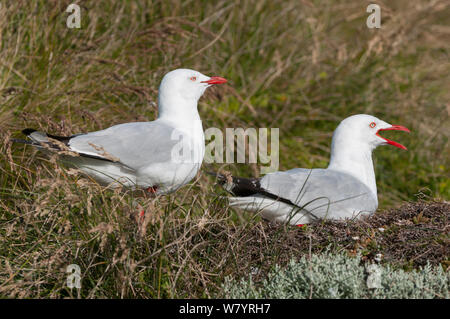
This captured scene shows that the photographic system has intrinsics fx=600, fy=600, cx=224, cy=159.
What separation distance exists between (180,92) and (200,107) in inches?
74.4

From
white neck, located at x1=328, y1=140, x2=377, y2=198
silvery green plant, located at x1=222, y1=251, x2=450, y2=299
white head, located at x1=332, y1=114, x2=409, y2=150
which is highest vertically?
white head, located at x1=332, y1=114, x2=409, y2=150

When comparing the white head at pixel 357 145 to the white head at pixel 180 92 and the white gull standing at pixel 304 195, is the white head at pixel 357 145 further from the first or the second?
the white head at pixel 180 92

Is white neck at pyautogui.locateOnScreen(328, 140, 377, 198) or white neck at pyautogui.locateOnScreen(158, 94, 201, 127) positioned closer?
white neck at pyautogui.locateOnScreen(158, 94, 201, 127)

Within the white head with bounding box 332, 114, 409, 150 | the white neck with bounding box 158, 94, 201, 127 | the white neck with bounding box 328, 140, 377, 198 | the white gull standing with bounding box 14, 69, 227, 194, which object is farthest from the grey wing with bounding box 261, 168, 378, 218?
the white neck with bounding box 158, 94, 201, 127

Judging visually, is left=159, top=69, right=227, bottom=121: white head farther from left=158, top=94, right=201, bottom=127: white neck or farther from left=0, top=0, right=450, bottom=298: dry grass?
left=0, top=0, right=450, bottom=298: dry grass

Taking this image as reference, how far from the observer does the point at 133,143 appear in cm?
398

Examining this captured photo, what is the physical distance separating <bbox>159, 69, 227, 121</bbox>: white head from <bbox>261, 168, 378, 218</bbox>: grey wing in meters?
0.79

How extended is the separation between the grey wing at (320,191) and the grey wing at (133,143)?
0.73m

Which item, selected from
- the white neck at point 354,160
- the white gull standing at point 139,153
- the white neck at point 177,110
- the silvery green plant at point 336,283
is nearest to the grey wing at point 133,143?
the white gull standing at point 139,153

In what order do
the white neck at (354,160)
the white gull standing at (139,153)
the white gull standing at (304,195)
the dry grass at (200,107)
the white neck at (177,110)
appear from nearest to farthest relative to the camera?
Result: the dry grass at (200,107), the white gull standing at (139,153), the white gull standing at (304,195), the white neck at (177,110), the white neck at (354,160)

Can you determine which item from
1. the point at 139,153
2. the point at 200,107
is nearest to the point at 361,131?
the point at 139,153

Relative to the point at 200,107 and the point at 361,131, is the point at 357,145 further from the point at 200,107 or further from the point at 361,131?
the point at 200,107

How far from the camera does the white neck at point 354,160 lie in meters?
4.57

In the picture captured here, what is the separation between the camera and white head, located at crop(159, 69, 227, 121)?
4344mm
